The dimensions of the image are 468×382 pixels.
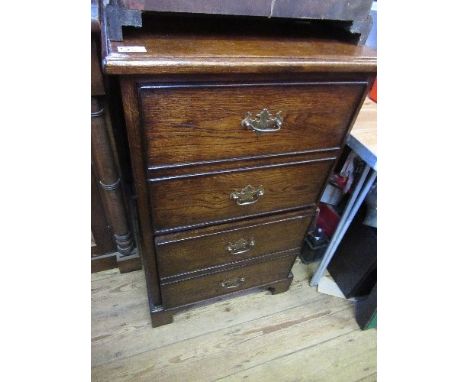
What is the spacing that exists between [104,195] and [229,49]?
0.63 m

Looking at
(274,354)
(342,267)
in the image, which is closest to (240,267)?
(274,354)

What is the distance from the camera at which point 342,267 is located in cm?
116

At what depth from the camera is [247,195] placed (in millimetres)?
718

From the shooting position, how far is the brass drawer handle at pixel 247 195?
2.30 feet

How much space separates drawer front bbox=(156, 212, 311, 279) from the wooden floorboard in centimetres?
32

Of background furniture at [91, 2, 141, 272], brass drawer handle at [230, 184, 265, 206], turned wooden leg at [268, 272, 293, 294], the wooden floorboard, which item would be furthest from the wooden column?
turned wooden leg at [268, 272, 293, 294]

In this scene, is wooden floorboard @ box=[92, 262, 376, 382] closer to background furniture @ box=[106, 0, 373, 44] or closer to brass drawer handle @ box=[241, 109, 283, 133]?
brass drawer handle @ box=[241, 109, 283, 133]

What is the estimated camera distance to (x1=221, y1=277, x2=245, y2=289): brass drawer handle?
98cm

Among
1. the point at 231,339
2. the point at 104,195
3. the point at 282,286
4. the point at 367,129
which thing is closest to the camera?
the point at 367,129

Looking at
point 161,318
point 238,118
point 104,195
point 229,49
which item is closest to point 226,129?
point 238,118

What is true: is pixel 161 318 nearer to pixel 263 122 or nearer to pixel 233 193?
pixel 233 193

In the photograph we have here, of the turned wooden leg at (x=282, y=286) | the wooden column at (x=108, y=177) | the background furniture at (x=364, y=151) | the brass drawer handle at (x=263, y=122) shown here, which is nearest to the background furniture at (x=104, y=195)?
the wooden column at (x=108, y=177)
